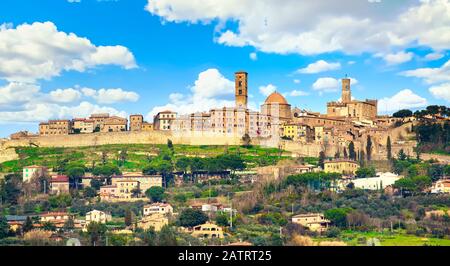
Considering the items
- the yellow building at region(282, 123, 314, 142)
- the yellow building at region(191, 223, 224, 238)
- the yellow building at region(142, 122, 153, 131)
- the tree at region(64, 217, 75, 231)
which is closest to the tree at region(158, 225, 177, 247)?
the yellow building at region(191, 223, 224, 238)

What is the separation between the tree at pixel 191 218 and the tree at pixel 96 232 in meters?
2.91

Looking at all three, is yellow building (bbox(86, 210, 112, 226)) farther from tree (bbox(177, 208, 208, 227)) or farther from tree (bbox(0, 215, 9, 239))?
tree (bbox(0, 215, 9, 239))

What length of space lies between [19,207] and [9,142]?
10.5 meters

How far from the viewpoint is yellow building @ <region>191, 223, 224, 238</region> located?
733 inches

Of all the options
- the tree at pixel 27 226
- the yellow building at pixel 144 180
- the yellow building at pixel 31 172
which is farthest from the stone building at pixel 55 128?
the tree at pixel 27 226

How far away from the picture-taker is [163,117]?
35.5 meters

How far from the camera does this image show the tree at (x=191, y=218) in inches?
800

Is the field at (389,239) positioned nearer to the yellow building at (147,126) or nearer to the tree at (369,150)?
the tree at (369,150)

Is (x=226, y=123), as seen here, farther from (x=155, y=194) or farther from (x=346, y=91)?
(x=346, y=91)

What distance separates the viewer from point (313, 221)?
20.5 metres

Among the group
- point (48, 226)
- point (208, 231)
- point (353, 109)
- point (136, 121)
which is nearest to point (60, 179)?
point (48, 226)
